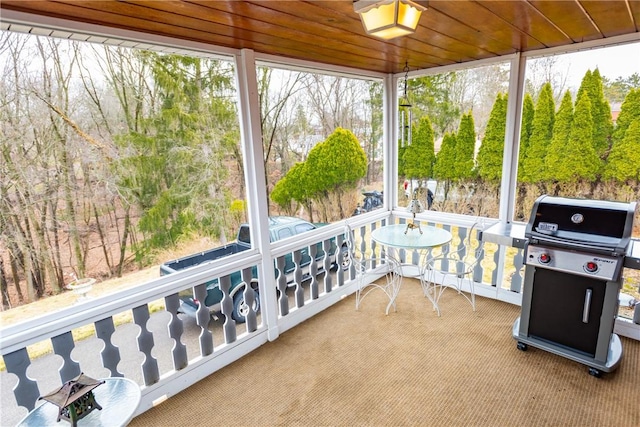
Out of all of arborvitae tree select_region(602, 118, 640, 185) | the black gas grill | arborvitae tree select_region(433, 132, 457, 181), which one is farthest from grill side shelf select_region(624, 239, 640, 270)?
arborvitae tree select_region(433, 132, 457, 181)

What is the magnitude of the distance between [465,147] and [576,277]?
1.61 meters

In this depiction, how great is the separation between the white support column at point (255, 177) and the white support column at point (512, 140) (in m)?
2.24

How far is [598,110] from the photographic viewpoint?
2.67 metres

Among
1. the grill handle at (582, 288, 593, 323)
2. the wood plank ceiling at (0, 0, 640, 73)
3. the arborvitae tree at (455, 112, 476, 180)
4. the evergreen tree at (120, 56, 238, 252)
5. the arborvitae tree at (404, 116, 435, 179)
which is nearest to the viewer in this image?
the wood plank ceiling at (0, 0, 640, 73)

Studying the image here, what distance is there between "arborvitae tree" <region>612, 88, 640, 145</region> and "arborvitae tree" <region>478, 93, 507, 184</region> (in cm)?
81

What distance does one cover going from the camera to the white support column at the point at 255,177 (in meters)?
2.46

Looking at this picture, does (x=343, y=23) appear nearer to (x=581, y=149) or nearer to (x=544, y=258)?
(x=544, y=258)

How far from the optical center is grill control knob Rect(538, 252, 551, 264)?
7.72ft

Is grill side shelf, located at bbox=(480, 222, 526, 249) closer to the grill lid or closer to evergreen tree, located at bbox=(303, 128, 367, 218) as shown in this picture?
the grill lid

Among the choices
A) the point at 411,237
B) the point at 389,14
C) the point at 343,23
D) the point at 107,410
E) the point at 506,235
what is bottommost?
the point at 107,410

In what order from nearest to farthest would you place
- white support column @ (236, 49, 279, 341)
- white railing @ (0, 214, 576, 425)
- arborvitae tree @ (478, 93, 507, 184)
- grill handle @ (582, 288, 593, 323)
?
white railing @ (0, 214, 576, 425)
grill handle @ (582, 288, 593, 323)
white support column @ (236, 49, 279, 341)
arborvitae tree @ (478, 93, 507, 184)

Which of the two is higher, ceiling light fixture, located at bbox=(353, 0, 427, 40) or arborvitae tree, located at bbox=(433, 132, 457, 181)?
ceiling light fixture, located at bbox=(353, 0, 427, 40)

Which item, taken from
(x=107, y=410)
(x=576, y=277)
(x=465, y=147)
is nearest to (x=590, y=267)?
(x=576, y=277)

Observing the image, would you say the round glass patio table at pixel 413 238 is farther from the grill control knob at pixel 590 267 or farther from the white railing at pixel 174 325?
the grill control knob at pixel 590 267
